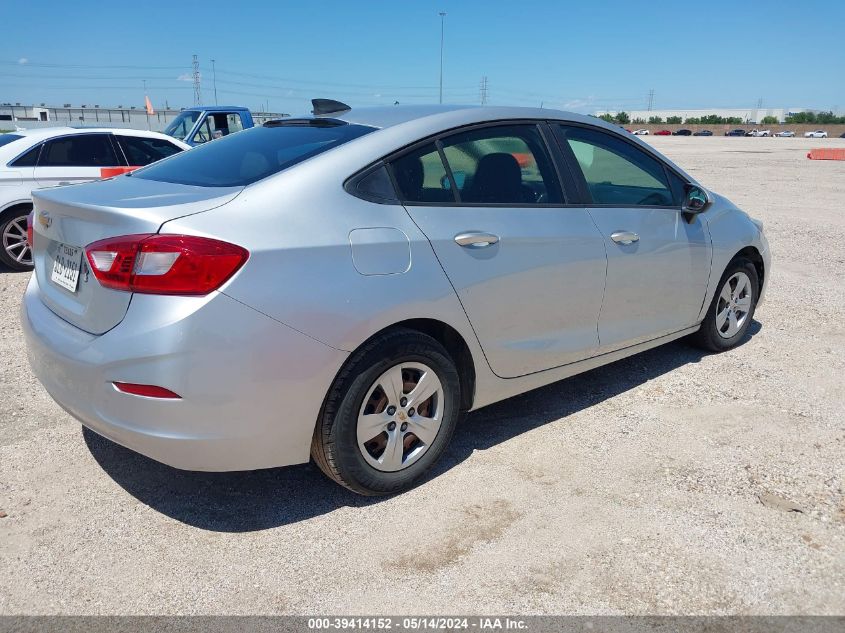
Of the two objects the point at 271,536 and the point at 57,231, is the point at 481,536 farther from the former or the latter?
the point at 57,231

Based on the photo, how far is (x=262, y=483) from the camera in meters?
3.34

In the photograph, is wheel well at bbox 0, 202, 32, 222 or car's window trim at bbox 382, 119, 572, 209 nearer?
car's window trim at bbox 382, 119, 572, 209

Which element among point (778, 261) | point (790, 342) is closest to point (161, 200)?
point (790, 342)

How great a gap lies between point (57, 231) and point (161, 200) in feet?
1.92

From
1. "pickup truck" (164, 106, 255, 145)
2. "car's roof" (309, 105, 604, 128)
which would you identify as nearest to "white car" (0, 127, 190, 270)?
"car's roof" (309, 105, 604, 128)

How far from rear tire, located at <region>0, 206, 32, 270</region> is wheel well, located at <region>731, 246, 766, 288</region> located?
710 cm

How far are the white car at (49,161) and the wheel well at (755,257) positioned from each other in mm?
6806

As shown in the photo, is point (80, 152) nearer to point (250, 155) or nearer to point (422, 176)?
point (250, 155)

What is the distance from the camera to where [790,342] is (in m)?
5.45

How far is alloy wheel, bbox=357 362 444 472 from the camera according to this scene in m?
2.97

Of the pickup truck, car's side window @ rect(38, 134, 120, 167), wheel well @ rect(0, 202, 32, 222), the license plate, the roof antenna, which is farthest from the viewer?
the pickup truck

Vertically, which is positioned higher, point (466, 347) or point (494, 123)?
point (494, 123)

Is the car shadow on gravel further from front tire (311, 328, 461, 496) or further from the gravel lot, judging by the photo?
front tire (311, 328, 461, 496)

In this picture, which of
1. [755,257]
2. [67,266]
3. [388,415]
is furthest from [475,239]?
[755,257]
